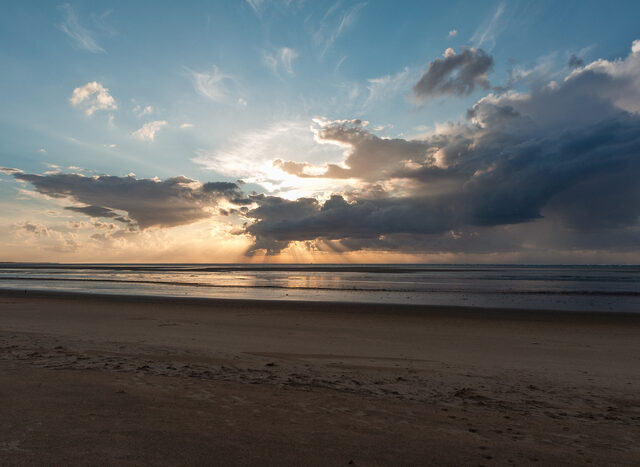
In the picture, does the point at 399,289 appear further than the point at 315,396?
Yes

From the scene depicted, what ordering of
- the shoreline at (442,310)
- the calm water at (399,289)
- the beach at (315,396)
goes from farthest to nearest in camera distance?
the calm water at (399,289) → the shoreline at (442,310) → the beach at (315,396)

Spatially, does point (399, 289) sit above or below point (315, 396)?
below

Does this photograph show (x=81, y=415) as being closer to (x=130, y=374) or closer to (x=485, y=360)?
(x=130, y=374)

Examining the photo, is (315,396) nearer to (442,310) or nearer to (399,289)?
(442,310)

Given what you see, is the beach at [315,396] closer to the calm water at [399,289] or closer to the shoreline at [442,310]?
the shoreline at [442,310]

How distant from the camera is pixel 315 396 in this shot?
7820 millimetres

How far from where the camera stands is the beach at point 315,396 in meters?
5.23

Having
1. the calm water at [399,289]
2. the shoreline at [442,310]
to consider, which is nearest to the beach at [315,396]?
the shoreline at [442,310]

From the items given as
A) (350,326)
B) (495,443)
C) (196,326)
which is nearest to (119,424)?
(495,443)

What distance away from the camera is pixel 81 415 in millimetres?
6141

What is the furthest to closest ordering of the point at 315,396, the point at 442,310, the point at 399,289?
the point at 399,289 < the point at 442,310 < the point at 315,396

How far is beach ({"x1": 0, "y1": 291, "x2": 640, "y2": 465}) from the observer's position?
17.1 feet

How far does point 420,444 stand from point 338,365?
559 centimetres

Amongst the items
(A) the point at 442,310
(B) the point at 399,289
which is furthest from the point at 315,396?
(B) the point at 399,289
